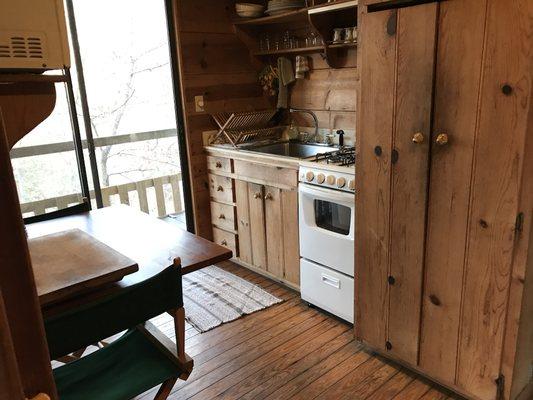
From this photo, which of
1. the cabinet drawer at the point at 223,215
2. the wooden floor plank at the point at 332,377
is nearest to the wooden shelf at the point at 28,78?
the wooden floor plank at the point at 332,377

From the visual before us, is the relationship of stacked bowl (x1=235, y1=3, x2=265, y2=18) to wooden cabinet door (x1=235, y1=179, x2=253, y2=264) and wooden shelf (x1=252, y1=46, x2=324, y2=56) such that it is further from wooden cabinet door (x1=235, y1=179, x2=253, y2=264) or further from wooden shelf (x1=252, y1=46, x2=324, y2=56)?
wooden cabinet door (x1=235, y1=179, x2=253, y2=264)

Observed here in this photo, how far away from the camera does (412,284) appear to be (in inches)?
77.0

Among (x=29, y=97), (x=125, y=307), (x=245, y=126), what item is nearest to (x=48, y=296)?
(x=125, y=307)

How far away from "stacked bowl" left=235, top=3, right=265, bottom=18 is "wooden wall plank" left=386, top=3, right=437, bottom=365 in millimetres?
1794

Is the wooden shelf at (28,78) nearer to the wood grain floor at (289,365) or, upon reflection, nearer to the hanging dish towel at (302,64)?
the wood grain floor at (289,365)

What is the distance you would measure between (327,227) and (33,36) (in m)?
1.85

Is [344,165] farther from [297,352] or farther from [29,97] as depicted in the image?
[29,97]

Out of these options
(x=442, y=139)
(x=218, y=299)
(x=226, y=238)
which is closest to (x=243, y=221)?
(x=226, y=238)

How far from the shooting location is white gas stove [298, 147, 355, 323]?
239 centimetres

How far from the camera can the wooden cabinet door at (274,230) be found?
293 centimetres

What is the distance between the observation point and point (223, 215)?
346cm

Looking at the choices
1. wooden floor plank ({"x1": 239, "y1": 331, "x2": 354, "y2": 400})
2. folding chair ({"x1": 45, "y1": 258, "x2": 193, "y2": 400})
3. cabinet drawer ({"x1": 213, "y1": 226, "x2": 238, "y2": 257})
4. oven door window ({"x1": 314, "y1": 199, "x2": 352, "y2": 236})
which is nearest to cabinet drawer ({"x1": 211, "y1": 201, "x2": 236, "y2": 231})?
cabinet drawer ({"x1": 213, "y1": 226, "x2": 238, "y2": 257})

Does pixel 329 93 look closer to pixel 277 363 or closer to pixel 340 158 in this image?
pixel 340 158

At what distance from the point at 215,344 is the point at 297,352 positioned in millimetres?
467
